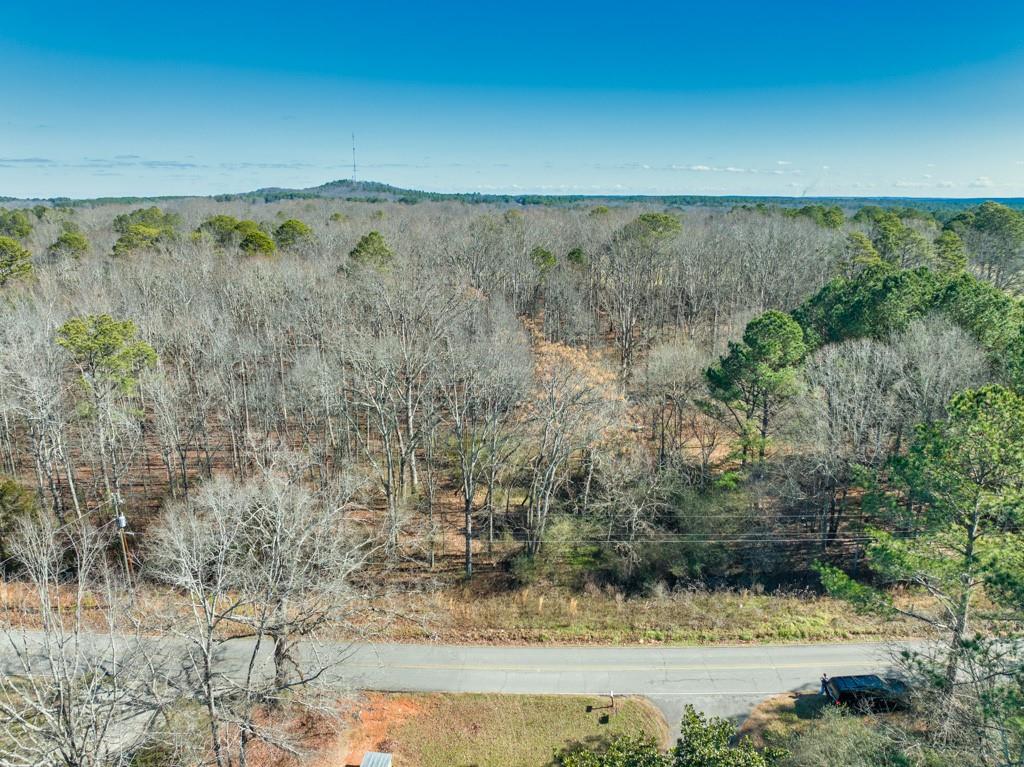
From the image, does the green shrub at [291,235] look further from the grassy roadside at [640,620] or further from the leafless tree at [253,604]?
the grassy roadside at [640,620]

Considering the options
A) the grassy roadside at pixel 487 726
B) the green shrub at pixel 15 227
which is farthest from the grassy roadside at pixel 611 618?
the green shrub at pixel 15 227

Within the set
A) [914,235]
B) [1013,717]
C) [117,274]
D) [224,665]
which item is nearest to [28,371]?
[224,665]

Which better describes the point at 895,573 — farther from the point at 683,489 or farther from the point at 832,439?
the point at 683,489

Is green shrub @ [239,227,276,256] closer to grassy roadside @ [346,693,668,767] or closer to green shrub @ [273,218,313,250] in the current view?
green shrub @ [273,218,313,250]

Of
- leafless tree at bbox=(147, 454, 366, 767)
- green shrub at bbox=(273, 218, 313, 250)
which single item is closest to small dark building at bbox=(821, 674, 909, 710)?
leafless tree at bbox=(147, 454, 366, 767)

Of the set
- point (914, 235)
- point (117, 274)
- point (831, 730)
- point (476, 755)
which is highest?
point (914, 235)

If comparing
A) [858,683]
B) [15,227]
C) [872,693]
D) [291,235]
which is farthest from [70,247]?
[872,693]
